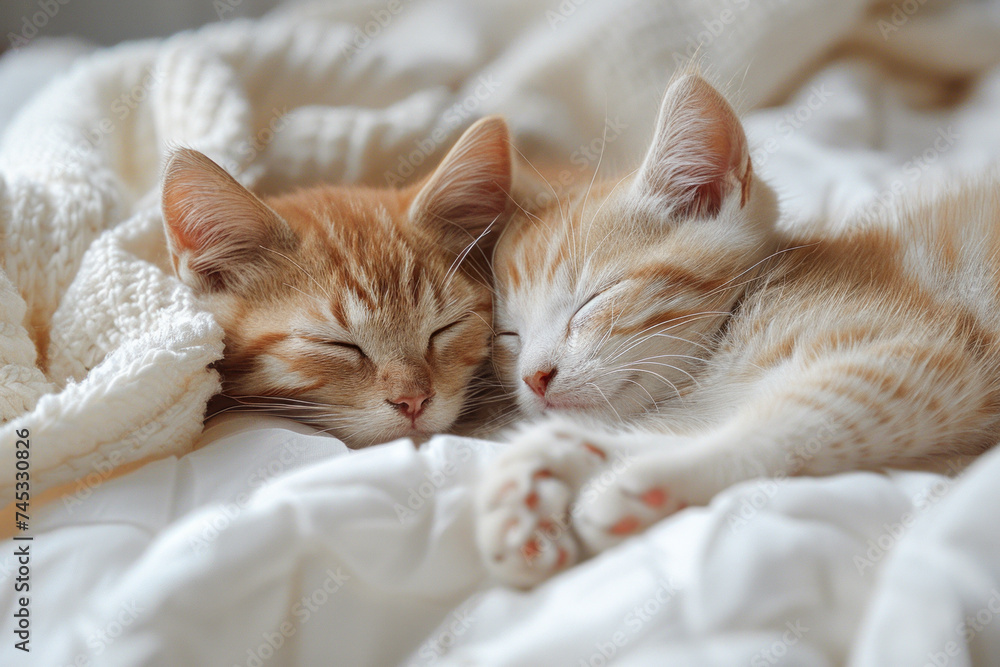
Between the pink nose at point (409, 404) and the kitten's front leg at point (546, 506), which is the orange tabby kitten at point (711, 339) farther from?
the pink nose at point (409, 404)

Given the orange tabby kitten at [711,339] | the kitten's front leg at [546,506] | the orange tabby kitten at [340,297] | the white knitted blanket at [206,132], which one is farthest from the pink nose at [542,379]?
the white knitted blanket at [206,132]

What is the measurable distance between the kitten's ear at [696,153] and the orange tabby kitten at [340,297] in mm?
257

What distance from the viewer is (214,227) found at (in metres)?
1.02

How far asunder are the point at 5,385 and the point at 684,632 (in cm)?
79

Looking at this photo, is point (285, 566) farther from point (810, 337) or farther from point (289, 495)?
point (810, 337)

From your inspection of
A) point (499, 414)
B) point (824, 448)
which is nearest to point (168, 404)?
point (499, 414)

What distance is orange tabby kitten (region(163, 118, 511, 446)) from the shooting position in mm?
985

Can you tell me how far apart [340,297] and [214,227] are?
8.1 inches

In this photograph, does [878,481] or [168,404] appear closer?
[878,481]

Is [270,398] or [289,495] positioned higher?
[289,495]

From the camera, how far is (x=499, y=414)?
3.52 ft

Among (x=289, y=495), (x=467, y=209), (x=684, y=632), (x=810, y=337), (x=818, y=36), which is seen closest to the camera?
(x=684, y=632)

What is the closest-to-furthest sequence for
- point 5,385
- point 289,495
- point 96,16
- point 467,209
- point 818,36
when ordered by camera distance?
point 289,495 → point 5,385 → point 467,209 → point 818,36 → point 96,16

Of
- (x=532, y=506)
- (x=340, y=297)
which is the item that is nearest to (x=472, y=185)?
(x=340, y=297)
